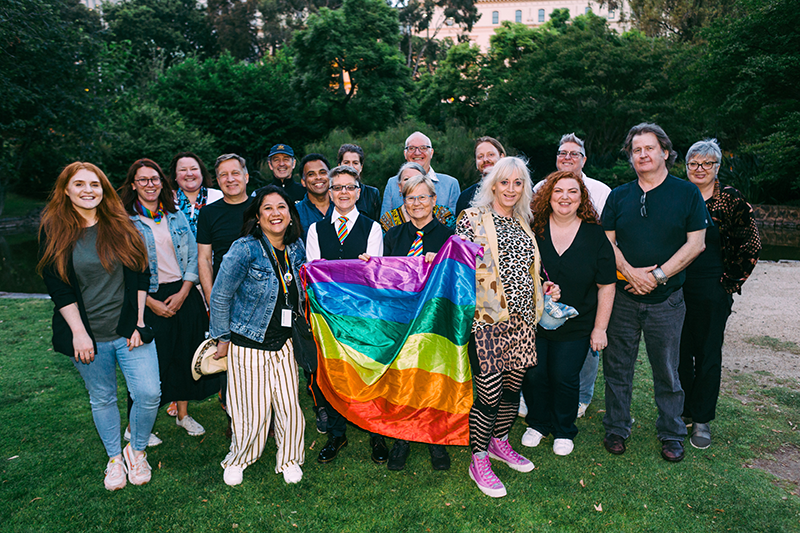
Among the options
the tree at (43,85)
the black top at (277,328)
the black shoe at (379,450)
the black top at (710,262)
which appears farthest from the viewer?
the tree at (43,85)

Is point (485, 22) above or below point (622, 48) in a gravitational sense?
above

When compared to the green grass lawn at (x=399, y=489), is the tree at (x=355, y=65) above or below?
above

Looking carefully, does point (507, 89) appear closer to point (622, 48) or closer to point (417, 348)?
point (622, 48)

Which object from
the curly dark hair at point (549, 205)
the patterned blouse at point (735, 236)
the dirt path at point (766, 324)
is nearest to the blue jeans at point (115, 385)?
the curly dark hair at point (549, 205)

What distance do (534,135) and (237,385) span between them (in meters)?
23.6

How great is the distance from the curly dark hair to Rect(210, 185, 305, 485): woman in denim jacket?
5.92 ft

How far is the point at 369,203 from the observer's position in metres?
5.21

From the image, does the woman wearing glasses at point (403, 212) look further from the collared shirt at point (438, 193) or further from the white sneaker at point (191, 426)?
the white sneaker at point (191, 426)

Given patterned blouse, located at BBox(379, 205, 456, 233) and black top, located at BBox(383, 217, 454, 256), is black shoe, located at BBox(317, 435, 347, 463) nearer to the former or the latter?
black top, located at BBox(383, 217, 454, 256)

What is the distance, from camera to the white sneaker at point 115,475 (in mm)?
3541

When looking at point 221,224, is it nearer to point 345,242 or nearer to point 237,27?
point 345,242

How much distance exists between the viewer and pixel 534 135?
2455cm

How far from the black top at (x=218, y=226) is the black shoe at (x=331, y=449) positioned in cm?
178

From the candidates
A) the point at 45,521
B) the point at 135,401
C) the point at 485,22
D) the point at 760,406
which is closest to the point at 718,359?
the point at 760,406
